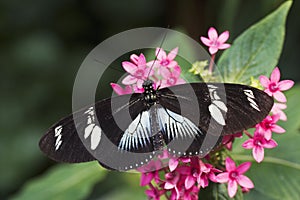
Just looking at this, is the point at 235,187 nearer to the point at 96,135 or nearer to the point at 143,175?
the point at 143,175

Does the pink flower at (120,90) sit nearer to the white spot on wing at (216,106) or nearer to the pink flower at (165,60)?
the pink flower at (165,60)

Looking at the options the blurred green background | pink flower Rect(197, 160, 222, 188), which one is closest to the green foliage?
pink flower Rect(197, 160, 222, 188)

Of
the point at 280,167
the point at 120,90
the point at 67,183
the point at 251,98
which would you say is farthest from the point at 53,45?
the point at 251,98

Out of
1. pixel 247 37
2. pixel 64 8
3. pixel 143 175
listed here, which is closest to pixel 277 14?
pixel 247 37

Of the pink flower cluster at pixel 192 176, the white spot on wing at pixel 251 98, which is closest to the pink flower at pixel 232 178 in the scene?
→ the pink flower cluster at pixel 192 176

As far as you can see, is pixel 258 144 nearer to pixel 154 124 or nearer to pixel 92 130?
pixel 154 124

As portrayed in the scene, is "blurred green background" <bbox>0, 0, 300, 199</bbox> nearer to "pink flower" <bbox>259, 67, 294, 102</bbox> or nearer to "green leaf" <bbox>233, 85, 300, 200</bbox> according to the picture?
"green leaf" <bbox>233, 85, 300, 200</bbox>
